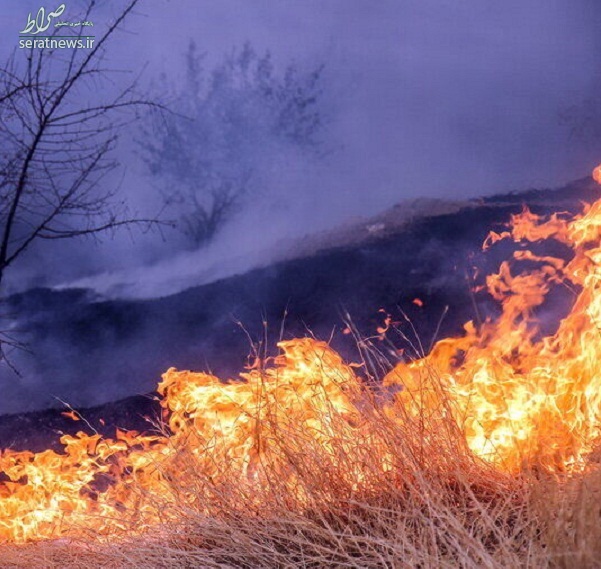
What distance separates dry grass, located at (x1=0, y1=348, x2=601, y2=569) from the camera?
2.64 meters

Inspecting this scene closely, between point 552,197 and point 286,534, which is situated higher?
point 552,197

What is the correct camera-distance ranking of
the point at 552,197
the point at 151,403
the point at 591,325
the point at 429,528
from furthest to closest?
the point at 151,403 < the point at 552,197 < the point at 591,325 < the point at 429,528

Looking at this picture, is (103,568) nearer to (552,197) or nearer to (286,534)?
(286,534)

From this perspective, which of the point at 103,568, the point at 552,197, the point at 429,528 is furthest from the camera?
the point at 552,197

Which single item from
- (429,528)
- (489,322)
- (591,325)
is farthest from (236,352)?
(429,528)

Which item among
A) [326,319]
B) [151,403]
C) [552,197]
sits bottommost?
[151,403]

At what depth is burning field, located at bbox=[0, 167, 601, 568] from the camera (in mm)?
2596

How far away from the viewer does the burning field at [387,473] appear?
8.52 feet

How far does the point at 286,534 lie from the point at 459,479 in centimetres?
58

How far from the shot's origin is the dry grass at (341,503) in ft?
8.66

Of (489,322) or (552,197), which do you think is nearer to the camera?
(489,322)

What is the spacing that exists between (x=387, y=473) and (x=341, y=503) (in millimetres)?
187

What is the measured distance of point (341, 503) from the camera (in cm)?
295

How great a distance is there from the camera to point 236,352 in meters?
5.19
